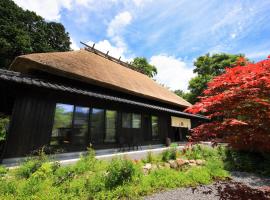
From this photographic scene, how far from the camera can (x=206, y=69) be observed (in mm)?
26109

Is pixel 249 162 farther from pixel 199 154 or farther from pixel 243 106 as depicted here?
pixel 243 106

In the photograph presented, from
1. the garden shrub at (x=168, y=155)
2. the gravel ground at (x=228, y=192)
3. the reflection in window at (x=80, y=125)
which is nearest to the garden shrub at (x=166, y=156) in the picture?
the garden shrub at (x=168, y=155)

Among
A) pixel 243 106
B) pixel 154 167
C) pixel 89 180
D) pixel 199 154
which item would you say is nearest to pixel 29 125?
pixel 89 180

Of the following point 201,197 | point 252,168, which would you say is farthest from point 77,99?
point 252,168

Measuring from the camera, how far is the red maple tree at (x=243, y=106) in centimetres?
229

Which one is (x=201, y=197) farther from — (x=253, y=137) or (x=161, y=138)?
(x=161, y=138)

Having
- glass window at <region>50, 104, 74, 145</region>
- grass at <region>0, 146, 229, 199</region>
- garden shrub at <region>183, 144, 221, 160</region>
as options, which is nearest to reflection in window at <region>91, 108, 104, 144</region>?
glass window at <region>50, 104, 74, 145</region>

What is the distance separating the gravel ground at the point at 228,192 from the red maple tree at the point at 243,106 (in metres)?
0.84

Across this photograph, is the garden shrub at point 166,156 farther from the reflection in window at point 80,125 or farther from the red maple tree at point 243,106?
the red maple tree at point 243,106

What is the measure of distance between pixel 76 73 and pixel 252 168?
26.9 ft

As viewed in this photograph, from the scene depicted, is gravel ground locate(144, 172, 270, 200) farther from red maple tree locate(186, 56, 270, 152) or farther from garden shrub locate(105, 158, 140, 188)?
red maple tree locate(186, 56, 270, 152)

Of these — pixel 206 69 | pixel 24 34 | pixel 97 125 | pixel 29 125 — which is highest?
pixel 24 34

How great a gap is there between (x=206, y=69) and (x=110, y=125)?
22667 mm

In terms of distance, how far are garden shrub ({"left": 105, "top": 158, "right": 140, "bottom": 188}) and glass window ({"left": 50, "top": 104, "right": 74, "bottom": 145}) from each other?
3.38m
